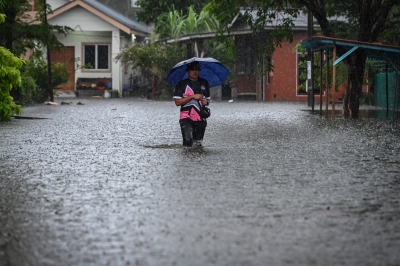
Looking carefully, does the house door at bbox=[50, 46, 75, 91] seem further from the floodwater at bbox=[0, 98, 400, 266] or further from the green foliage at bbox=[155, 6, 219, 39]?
the floodwater at bbox=[0, 98, 400, 266]

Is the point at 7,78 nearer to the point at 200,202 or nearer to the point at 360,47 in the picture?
the point at 360,47

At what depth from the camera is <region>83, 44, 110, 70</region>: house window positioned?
54312 mm

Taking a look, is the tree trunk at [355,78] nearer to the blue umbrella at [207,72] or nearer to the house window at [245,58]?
the blue umbrella at [207,72]

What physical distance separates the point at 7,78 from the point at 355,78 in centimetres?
992

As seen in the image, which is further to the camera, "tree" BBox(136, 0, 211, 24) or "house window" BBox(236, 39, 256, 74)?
"tree" BBox(136, 0, 211, 24)

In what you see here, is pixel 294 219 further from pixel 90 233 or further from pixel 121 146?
pixel 121 146

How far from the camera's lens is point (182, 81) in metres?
14.9

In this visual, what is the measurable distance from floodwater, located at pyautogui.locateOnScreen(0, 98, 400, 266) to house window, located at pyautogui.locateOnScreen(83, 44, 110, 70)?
37.9 metres

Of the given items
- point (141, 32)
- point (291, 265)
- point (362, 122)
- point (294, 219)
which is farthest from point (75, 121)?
point (141, 32)

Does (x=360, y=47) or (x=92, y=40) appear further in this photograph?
(x=92, y=40)

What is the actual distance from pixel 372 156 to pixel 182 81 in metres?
3.56

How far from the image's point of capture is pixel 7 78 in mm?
22578

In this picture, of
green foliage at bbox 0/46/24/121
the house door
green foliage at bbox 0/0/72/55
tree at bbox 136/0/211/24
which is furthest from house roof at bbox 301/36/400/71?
tree at bbox 136/0/211/24

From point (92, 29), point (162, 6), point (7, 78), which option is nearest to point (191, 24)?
point (92, 29)
